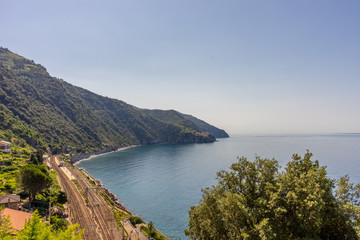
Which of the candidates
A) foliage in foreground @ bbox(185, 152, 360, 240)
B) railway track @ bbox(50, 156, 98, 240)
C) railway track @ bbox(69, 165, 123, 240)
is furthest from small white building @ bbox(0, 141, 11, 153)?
foliage in foreground @ bbox(185, 152, 360, 240)

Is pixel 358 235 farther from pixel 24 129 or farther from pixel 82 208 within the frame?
pixel 24 129

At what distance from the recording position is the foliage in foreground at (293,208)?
555 inches

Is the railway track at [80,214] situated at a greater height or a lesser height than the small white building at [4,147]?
lesser

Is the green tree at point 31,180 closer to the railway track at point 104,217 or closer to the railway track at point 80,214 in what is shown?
the railway track at point 80,214

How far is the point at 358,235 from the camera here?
44.6ft

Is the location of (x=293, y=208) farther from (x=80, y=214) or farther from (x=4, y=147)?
(x=4, y=147)

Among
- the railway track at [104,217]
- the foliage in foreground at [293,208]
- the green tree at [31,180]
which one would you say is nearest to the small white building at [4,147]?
the railway track at [104,217]

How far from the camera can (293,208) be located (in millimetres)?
15453

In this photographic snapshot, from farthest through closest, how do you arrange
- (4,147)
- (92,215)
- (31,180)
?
(4,147) < (92,215) < (31,180)

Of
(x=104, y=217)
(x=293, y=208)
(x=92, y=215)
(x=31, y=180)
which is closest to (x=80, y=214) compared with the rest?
(x=92, y=215)

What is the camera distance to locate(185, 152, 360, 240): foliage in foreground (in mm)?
14094

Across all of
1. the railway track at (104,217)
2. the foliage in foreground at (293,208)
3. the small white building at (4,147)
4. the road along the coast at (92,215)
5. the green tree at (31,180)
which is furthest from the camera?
the small white building at (4,147)

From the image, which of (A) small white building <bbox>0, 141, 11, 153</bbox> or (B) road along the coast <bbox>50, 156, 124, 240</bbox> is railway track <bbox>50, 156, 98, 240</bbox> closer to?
(B) road along the coast <bbox>50, 156, 124, 240</bbox>

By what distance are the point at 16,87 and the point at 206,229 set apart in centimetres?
24632
